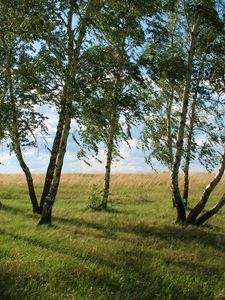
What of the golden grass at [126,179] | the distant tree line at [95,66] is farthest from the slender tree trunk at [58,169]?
the golden grass at [126,179]

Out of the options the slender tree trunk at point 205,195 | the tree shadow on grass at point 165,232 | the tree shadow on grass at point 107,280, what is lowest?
the tree shadow on grass at point 107,280

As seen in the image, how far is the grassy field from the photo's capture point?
36.8ft

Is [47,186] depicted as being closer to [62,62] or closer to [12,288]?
[62,62]

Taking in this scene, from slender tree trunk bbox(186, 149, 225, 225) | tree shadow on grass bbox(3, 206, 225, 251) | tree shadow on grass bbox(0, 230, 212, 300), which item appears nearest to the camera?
tree shadow on grass bbox(0, 230, 212, 300)

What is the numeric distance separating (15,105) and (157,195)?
18.6 meters

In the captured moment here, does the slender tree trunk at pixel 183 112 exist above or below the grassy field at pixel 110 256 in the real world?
above

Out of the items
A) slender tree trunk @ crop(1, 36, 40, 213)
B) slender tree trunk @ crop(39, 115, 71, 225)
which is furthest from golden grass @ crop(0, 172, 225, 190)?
slender tree trunk @ crop(39, 115, 71, 225)

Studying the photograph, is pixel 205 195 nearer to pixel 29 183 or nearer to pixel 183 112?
pixel 183 112

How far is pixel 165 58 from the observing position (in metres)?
21.1

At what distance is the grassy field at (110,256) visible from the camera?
11211 mm

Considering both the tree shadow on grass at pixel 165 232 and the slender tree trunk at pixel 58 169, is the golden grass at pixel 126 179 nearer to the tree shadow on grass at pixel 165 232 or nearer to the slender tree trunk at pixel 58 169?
the tree shadow on grass at pixel 165 232

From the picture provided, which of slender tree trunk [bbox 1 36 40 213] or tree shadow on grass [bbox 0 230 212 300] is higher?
slender tree trunk [bbox 1 36 40 213]

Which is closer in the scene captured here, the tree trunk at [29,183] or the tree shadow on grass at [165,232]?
the tree shadow on grass at [165,232]

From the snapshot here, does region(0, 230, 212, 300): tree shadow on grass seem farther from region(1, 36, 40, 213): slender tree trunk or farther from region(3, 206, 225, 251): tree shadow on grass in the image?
region(1, 36, 40, 213): slender tree trunk
